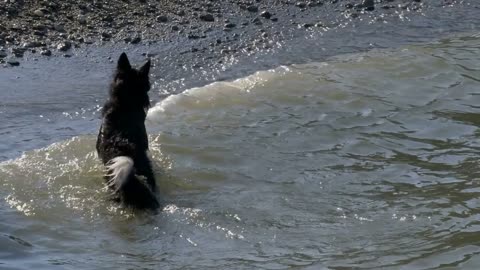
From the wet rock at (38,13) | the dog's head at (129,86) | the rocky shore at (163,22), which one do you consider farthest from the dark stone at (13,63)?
the dog's head at (129,86)

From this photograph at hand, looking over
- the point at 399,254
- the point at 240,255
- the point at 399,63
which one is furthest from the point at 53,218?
the point at 399,63

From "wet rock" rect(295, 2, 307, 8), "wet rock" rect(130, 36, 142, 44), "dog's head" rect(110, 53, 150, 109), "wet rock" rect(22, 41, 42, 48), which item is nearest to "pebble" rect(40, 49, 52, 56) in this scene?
"wet rock" rect(22, 41, 42, 48)

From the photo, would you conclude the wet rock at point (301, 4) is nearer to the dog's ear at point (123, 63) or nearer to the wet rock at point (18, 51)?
the wet rock at point (18, 51)

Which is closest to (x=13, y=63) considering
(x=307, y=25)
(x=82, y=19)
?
(x=82, y=19)

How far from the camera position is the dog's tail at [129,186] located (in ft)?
21.3

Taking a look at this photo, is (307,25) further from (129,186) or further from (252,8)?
(129,186)

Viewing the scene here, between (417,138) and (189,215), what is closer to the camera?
(189,215)

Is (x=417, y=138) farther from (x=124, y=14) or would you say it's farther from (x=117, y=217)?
(x=124, y=14)

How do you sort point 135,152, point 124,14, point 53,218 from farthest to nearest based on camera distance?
point 124,14, point 135,152, point 53,218

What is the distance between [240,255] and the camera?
6.04 m

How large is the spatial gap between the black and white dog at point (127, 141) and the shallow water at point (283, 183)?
0.19 m

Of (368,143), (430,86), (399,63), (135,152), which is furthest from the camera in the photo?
(399,63)

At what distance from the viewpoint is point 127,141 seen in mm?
7168

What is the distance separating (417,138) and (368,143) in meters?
0.47
